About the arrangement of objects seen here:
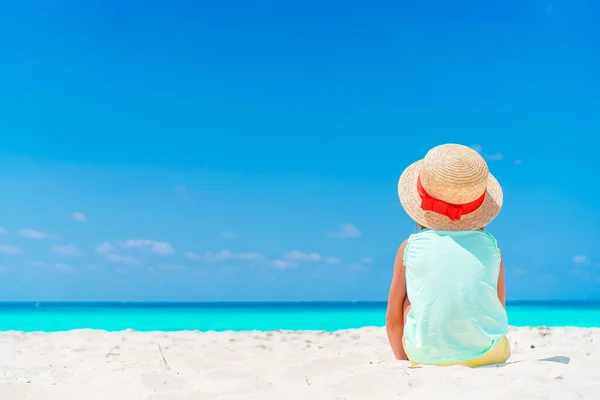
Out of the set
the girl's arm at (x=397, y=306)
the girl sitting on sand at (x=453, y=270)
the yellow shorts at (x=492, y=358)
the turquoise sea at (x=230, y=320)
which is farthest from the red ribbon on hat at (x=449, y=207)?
the turquoise sea at (x=230, y=320)

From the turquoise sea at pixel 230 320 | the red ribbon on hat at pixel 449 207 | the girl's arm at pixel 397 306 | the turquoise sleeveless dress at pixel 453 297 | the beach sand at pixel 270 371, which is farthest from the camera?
the turquoise sea at pixel 230 320

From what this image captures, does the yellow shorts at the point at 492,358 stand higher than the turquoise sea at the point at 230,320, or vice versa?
the yellow shorts at the point at 492,358

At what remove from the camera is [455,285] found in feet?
9.49

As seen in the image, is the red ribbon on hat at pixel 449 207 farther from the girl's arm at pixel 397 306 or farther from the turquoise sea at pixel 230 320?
the turquoise sea at pixel 230 320

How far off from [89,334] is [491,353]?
5.08 metres

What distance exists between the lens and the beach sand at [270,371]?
259 cm

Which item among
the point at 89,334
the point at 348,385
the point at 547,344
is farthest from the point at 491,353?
the point at 89,334

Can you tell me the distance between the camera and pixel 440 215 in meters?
3.05

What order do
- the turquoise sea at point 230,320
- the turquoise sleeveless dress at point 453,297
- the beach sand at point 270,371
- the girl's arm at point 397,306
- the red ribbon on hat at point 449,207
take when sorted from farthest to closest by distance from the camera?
the turquoise sea at point 230,320, the girl's arm at point 397,306, the red ribbon on hat at point 449,207, the turquoise sleeveless dress at point 453,297, the beach sand at point 270,371

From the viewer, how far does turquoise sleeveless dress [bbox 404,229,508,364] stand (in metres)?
2.89

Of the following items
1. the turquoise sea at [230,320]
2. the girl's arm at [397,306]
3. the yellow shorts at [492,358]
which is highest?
the girl's arm at [397,306]

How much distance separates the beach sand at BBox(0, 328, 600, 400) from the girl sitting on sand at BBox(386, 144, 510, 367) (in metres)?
0.15

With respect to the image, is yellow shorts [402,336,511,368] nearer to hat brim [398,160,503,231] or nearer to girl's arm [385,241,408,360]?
girl's arm [385,241,408,360]

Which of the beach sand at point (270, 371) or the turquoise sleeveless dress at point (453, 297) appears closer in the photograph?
the beach sand at point (270, 371)
